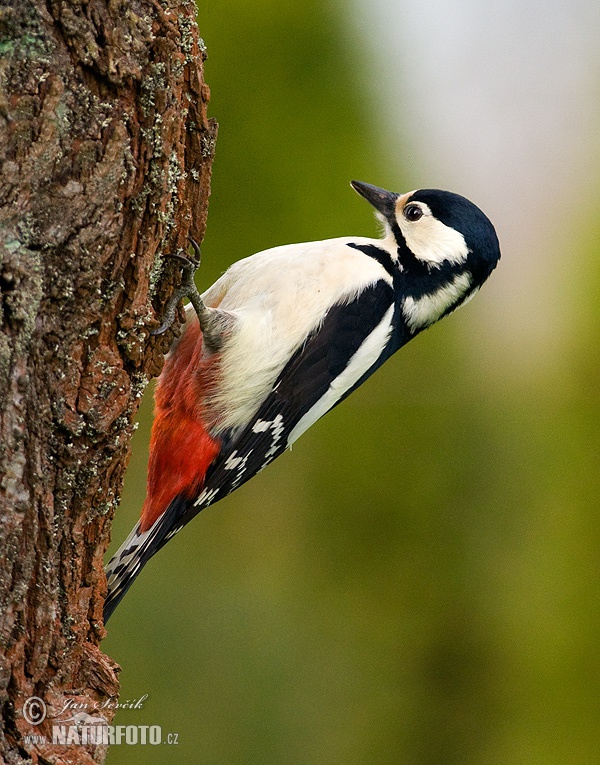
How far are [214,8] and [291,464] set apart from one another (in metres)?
1.92

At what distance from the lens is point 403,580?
394 centimetres

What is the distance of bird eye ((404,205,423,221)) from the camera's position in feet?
8.24

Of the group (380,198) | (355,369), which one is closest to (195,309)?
(355,369)

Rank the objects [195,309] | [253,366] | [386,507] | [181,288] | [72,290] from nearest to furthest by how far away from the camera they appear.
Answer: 1. [72,290]
2. [181,288]
3. [195,309]
4. [253,366]
5. [386,507]

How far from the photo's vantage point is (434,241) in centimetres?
245

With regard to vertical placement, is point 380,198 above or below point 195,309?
above

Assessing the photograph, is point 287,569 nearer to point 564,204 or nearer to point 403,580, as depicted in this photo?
point 403,580

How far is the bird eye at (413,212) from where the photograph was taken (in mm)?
2512

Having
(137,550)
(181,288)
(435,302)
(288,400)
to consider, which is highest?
(435,302)

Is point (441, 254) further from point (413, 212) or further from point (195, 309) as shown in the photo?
point (195, 309)

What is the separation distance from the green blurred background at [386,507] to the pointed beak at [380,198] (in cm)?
87

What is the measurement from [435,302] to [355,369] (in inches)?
12.9

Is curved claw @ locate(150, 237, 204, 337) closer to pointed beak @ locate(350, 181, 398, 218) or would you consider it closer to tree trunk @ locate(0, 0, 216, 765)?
tree trunk @ locate(0, 0, 216, 765)

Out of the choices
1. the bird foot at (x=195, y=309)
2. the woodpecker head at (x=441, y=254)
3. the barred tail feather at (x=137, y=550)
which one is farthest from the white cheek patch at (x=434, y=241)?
the barred tail feather at (x=137, y=550)
